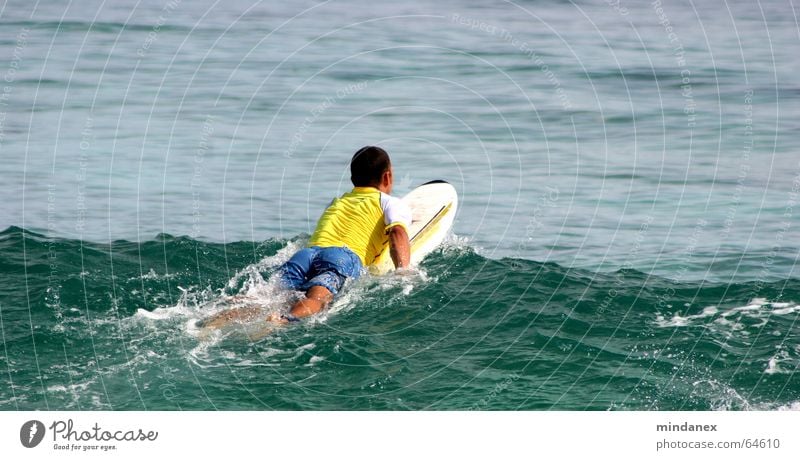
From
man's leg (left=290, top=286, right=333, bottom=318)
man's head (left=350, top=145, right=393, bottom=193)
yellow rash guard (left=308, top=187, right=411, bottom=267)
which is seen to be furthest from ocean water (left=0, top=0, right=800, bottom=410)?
man's head (left=350, top=145, right=393, bottom=193)

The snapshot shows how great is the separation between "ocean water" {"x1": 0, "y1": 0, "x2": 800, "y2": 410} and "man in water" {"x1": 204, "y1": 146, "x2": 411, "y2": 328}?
0.87 ft

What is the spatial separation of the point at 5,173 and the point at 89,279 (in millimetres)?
5782

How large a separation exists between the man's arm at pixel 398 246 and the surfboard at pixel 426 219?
328mm

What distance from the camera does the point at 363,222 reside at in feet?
37.3

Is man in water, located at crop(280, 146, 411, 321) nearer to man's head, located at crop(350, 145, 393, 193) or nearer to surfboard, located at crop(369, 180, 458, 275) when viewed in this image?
man's head, located at crop(350, 145, 393, 193)

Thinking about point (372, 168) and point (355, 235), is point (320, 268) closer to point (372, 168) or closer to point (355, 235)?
point (355, 235)

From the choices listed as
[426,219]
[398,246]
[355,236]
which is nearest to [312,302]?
[355,236]

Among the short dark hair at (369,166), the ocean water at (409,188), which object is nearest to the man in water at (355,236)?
the short dark hair at (369,166)

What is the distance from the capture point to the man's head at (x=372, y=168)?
1154cm

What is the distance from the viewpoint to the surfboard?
11.8m

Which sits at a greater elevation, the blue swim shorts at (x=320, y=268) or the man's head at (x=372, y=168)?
the man's head at (x=372, y=168)

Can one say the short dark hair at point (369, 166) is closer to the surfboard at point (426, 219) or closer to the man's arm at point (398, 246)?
the man's arm at point (398, 246)
